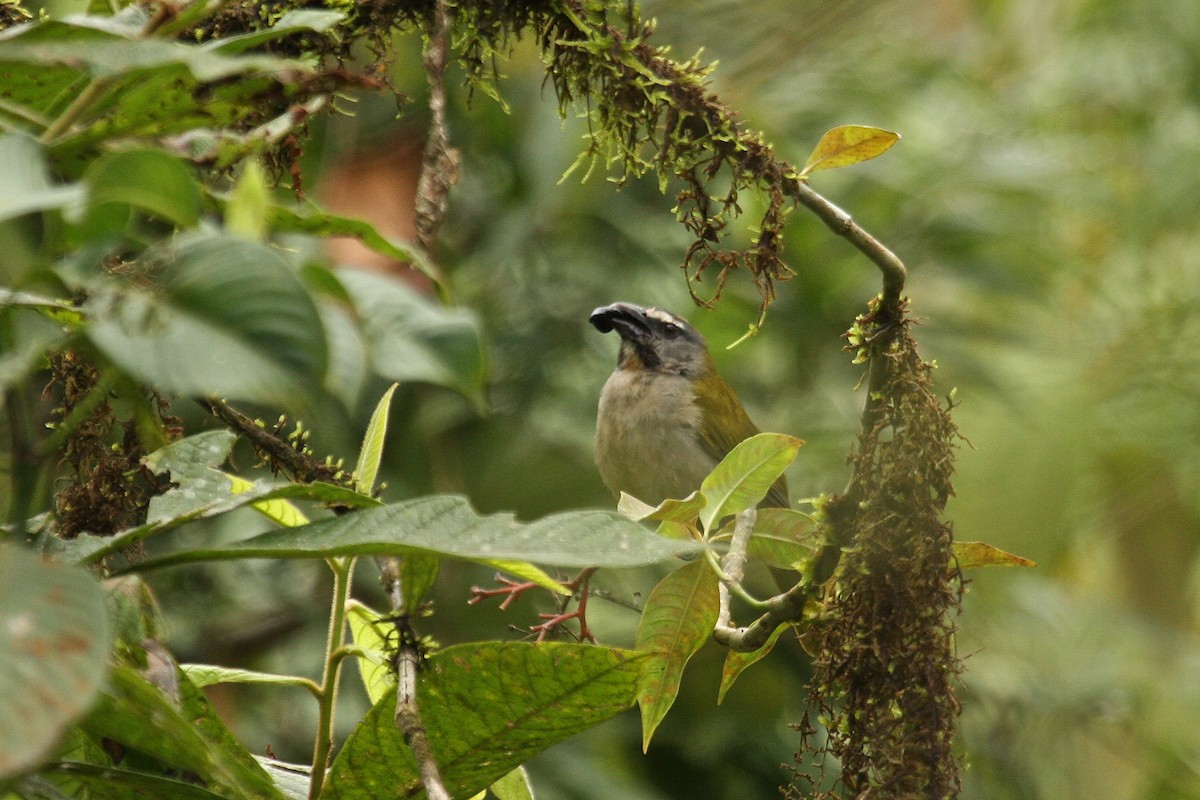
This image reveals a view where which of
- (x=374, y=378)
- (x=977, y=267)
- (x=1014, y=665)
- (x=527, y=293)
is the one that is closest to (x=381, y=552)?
(x=374, y=378)

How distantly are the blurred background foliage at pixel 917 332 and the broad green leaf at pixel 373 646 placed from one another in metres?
1.14

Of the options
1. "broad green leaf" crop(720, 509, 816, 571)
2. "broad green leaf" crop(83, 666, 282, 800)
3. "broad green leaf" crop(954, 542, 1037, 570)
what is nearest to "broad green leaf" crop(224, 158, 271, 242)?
"broad green leaf" crop(83, 666, 282, 800)

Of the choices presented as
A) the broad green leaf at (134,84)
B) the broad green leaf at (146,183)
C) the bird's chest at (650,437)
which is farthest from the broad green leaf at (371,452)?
the bird's chest at (650,437)

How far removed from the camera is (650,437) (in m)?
4.57

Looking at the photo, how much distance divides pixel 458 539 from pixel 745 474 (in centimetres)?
52

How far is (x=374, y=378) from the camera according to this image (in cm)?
444

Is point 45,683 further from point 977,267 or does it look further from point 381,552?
point 977,267

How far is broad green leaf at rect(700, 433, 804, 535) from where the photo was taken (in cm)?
172

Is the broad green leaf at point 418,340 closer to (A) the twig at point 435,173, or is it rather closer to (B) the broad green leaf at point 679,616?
(A) the twig at point 435,173

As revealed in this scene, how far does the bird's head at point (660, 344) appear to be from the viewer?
4680mm

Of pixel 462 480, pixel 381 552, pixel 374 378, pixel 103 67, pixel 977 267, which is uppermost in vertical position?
pixel 977 267

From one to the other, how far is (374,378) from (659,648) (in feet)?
9.35

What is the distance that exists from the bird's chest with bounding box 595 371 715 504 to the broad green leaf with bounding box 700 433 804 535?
2549 mm

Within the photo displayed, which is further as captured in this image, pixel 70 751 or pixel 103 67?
pixel 70 751
